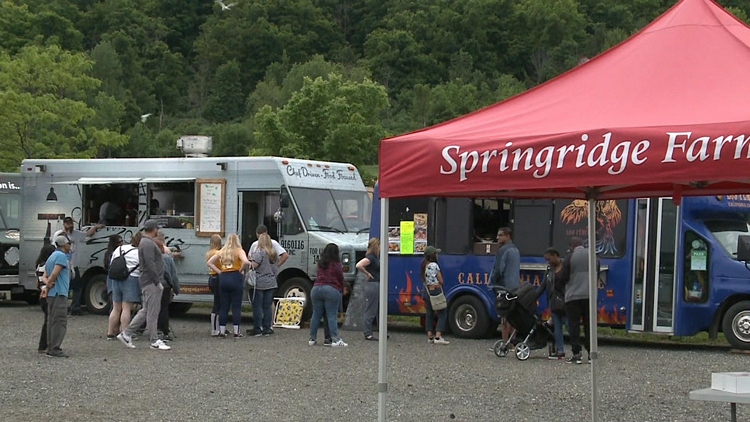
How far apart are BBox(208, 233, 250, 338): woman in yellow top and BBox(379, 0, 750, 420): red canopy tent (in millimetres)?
9601

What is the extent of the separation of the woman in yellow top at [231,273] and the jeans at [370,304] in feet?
6.60

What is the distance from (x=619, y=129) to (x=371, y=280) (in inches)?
468

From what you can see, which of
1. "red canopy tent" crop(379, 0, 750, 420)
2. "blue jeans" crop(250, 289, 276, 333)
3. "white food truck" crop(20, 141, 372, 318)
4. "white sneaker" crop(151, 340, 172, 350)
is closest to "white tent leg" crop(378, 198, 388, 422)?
"red canopy tent" crop(379, 0, 750, 420)

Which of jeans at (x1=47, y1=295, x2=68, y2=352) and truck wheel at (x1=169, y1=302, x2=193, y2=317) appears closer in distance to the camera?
jeans at (x1=47, y1=295, x2=68, y2=352)

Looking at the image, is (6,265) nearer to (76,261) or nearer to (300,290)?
(76,261)

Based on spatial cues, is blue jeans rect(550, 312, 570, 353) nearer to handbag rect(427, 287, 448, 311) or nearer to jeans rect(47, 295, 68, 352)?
handbag rect(427, 287, 448, 311)

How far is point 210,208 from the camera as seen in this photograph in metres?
21.1

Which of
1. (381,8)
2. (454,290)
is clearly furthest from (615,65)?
(381,8)

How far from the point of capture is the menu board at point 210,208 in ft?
68.8

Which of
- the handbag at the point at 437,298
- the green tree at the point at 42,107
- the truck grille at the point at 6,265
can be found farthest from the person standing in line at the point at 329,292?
the green tree at the point at 42,107

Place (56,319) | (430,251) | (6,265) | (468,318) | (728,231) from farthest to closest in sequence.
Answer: (6,265) < (468,318) < (430,251) < (728,231) < (56,319)

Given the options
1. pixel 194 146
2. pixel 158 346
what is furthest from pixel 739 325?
pixel 194 146

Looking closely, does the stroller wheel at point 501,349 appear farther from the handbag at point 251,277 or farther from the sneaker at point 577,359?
the handbag at point 251,277

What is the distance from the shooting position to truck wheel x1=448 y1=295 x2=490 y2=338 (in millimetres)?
18484
